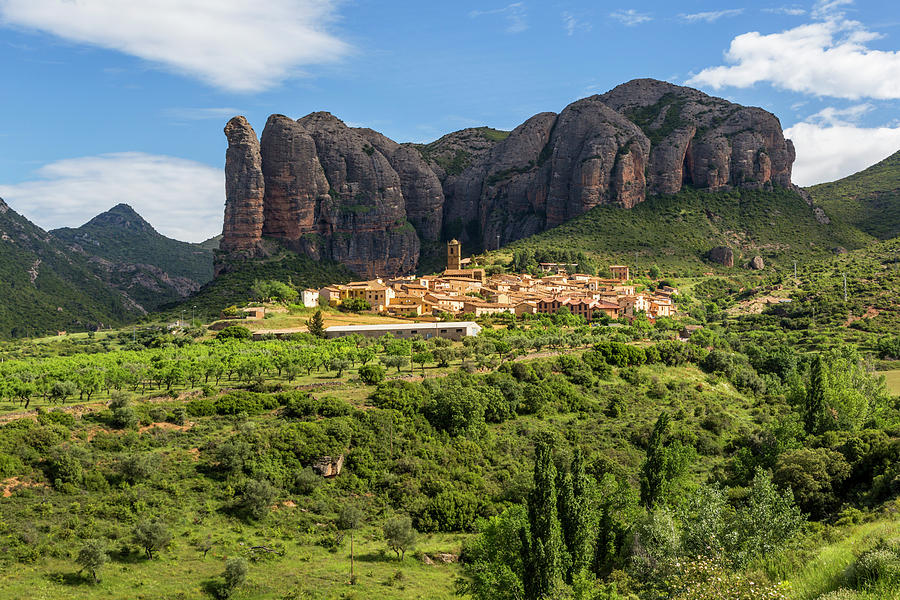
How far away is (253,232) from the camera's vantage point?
157m

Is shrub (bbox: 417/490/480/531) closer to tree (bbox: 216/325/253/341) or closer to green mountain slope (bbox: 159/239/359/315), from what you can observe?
tree (bbox: 216/325/253/341)

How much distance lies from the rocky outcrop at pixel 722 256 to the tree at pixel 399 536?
11772 centimetres

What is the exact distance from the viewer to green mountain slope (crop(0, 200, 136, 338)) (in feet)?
422

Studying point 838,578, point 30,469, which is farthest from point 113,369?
point 838,578

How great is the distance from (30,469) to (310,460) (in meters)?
15.9

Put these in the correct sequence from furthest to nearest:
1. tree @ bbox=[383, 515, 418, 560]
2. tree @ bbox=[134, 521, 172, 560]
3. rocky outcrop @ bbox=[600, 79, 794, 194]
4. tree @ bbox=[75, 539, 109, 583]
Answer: rocky outcrop @ bbox=[600, 79, 794, 194], tree @ bbox=[383, 515, 418, 560], tree @ bbox=[134, 521, 172, 560], tree @ bbox=[75, 539, 109, 583]

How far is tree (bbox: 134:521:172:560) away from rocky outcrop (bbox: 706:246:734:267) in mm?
126069

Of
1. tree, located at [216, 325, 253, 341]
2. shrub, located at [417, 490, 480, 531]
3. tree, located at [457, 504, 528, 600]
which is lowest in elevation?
shrub, located at [417, 490, 480, 531]

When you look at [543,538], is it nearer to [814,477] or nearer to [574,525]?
[574,525]

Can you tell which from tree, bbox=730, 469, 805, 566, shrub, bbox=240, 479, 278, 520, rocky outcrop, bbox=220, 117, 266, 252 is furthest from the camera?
rocky outcrop, bbox=220, 117, 266, 252

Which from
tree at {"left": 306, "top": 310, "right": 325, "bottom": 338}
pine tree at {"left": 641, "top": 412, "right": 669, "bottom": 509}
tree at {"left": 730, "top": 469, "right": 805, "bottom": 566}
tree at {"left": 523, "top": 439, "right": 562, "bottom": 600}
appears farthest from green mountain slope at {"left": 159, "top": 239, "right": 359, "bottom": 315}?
tree at {"left": 730, "top": 469, "right": 805, "bottom": 566}

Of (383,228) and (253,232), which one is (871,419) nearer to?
(253,232)

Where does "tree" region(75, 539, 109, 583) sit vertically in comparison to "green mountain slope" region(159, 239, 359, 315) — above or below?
below

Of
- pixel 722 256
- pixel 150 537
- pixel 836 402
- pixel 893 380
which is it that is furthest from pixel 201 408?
pixel 722 256
